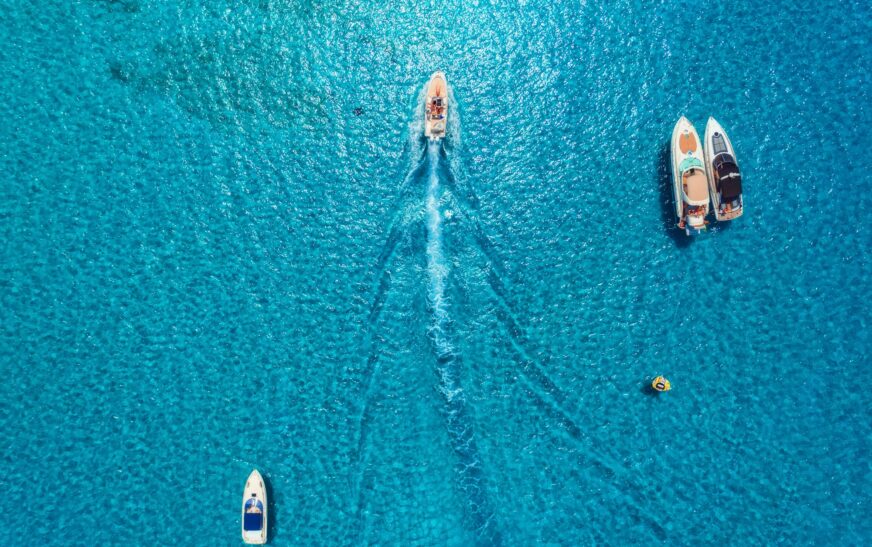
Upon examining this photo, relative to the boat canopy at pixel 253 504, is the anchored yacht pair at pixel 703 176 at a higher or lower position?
higher

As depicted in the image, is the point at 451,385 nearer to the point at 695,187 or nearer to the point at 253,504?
the point at 253,504

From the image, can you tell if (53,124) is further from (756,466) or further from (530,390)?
(756,466)

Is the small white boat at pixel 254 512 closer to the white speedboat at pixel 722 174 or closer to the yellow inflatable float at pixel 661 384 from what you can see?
the yellow inflatable float at pixel 661 384

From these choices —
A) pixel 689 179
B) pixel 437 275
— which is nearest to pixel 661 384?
pixel 689 179

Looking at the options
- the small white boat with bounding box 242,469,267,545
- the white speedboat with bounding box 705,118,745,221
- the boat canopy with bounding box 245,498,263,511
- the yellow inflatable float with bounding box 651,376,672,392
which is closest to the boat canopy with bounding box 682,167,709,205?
the white speedboat with bounding box 705,118,745,221

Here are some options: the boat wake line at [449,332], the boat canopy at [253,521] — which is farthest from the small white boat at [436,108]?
the boat canopy at [253,521]

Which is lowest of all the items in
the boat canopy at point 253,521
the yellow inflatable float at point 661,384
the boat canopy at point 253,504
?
the boat canopy at point 253,521

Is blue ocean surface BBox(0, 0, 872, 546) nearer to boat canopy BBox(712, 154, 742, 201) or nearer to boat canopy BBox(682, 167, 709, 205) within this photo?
boat canopy BBox(682, 167, 709, 205)
